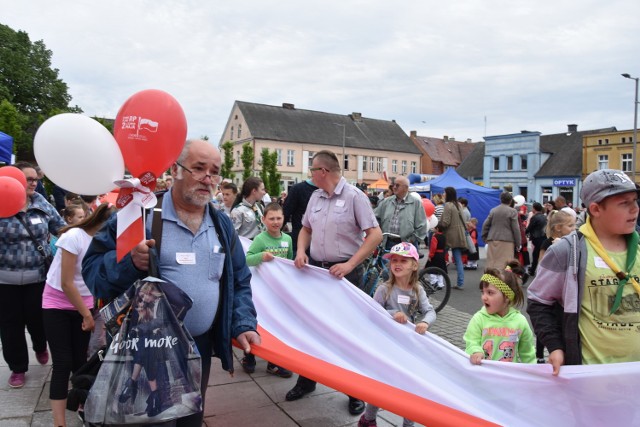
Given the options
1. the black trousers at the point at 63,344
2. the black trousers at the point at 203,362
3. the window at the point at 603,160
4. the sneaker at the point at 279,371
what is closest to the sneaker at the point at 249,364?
the sneaker at the point at 279,371

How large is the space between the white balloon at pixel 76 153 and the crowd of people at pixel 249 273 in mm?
260

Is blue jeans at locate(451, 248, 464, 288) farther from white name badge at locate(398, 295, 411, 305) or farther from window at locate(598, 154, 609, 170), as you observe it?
window at locate(598, 154, 609, 170)

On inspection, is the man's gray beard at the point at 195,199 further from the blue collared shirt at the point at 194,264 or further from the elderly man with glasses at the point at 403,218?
the elderly man with glasses at the point at 403,218

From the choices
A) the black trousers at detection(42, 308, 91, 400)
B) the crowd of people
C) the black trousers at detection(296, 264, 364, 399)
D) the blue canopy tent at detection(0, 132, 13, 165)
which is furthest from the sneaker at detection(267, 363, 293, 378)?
the blue canopy tent at detection(0, 132, 13, 165)

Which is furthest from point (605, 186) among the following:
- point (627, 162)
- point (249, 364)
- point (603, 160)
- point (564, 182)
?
point (564, 182)

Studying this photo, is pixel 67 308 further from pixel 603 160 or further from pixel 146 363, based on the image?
pixel 603 160

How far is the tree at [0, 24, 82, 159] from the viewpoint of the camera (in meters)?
39.4

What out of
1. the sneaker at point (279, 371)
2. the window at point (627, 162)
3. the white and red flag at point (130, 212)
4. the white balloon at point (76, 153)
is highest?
the window at point (627, 162)

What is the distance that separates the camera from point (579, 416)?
7.72ft

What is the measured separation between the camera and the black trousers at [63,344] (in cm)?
349

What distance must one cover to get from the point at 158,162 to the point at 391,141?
70.8 meters

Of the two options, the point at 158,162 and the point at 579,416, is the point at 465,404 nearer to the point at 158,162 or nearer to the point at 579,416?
the point at 579,416

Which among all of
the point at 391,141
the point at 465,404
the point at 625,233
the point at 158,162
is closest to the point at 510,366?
the point at 465,404

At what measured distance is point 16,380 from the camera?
14.8 feet
